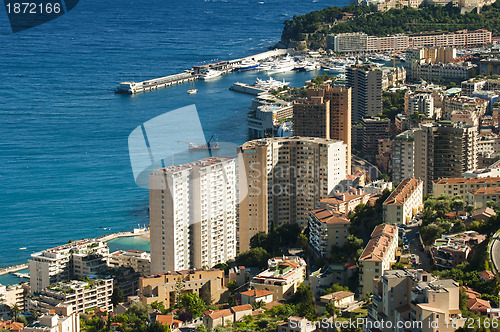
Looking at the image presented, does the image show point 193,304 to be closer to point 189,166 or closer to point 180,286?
point 180,286

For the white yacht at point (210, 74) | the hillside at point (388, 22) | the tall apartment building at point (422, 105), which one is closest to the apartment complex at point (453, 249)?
the tall apartment building at point (422, 105)

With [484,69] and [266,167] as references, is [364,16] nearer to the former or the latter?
[484,69]

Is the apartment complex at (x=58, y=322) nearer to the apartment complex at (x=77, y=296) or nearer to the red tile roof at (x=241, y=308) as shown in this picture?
the apartment complex at (x=77, y=296)

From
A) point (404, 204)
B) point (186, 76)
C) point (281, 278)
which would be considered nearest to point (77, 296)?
point (281, 278)

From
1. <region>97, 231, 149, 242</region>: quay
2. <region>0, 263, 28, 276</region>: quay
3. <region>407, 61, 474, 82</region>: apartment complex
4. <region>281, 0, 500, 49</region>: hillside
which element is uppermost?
<region>281, 0, 500, 49</region>: hillside

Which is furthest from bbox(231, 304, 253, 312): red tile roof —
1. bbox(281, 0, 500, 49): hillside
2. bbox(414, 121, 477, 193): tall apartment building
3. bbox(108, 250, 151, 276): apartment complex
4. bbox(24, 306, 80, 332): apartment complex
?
bbox(281, 0, 500, 49): hillside

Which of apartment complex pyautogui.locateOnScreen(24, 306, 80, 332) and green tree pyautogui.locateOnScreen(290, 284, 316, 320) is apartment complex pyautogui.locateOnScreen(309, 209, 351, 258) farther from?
apartment complex pyautogui.locateOnScreen(24, 306, 80, 332)

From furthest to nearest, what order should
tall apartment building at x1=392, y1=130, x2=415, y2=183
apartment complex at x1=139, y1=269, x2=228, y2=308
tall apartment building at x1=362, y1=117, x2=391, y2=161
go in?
tall apartment building at x1=362, y1=117, x2=391, y2=161
tall apartment building at x1=392, y1=130, x2=415, y2=183
apartment complex at x1=139, y1=269, x2=228, y2=308
